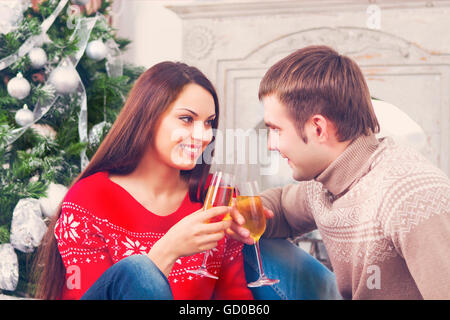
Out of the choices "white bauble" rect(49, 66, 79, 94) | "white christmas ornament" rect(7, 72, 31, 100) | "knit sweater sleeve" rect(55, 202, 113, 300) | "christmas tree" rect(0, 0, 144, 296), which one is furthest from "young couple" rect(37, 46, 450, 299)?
"white christmas ornament" rect(7, 72, 31, 100)

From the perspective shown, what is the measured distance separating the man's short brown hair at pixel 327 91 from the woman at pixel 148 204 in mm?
182

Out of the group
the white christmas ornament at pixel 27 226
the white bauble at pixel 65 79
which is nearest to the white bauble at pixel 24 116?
the white bauble at pixel 65 79

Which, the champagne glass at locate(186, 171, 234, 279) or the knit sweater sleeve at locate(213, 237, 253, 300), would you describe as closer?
the champagne glass at locate(186, 171, 234, 279)

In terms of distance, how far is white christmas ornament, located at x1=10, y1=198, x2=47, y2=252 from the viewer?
1182 mm

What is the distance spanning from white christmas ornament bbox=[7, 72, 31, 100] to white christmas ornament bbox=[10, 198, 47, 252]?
31cm

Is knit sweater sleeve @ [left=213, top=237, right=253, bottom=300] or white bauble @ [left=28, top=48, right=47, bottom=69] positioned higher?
white bauble @ [left=28, top=48, right=47, bottom=69]

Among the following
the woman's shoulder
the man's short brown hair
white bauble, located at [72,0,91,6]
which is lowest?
the woman's shoulder

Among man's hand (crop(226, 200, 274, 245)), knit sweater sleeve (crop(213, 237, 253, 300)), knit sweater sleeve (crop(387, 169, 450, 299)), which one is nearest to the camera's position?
knit sweater sleeve (crop(387, 169, 450, 299))

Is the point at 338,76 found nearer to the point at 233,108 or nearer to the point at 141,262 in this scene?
the point at 233,108

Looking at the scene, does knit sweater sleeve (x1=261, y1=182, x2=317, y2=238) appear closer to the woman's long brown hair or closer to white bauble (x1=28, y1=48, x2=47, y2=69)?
the woman's long brown hair

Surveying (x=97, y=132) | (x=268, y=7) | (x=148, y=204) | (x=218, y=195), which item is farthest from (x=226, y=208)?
(x=268, y=7)

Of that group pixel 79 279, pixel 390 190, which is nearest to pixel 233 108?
pixel 390 190

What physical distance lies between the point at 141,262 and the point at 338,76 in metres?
0.61
